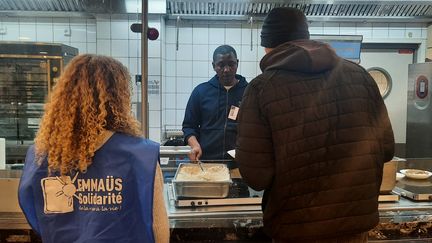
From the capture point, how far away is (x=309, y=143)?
1129 mm

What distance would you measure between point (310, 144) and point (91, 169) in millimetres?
619

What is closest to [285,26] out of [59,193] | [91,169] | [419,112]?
[91,169]

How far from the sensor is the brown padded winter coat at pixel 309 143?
3.71 ft

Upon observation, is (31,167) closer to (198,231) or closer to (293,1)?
(198,231)

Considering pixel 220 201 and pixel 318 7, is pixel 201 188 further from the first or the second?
pixel 318 7

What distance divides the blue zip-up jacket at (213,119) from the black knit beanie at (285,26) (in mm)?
1276

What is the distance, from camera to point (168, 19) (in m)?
3.96

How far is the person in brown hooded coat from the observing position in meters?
1.13

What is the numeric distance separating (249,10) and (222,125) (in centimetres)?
107

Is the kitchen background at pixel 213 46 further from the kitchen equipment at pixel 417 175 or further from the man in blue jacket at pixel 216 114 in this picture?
the kitchen equipment at pixel 417 175


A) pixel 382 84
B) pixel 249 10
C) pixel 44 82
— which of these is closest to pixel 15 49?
pixel 44 82

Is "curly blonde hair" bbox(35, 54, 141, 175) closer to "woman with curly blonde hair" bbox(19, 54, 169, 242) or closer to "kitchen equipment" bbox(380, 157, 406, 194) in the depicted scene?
"woman with curly blonde hair" bbox(19, 54, 169, 242)

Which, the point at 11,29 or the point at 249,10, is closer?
the point at 11,29

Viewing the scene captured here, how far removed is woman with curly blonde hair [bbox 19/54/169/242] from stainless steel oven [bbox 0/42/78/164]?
60.5 inches
